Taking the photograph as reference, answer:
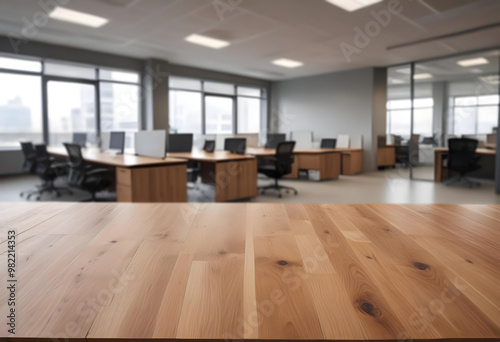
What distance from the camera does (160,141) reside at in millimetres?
5105

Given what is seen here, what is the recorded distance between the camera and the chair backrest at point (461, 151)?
709cm

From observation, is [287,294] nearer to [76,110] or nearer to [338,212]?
[338,212]

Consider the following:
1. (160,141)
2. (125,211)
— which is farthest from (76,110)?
(125,211)

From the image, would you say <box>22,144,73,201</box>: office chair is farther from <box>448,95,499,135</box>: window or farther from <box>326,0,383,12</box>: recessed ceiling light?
<box>448,95,499,135</box>: window

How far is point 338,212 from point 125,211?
2.62 feet

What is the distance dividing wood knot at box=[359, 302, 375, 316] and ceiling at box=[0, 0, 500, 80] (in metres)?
5.39

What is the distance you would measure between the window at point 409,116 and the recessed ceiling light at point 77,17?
796 cm

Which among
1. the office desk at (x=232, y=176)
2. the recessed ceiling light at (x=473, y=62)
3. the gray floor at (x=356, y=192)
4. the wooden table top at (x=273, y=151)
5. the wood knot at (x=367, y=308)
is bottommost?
the gray floor at (x=356, y=192)

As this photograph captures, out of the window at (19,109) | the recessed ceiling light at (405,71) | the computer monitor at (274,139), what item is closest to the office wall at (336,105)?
the recessed ceiling light at (405,71)

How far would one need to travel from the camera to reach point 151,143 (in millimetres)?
5355

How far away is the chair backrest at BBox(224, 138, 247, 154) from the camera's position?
20.8ft

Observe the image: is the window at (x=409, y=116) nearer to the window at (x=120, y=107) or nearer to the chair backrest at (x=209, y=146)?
the chair backrest at (x=209, y=146)

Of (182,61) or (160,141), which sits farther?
(182,61)

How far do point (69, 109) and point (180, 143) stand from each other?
4024 mm
